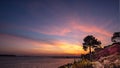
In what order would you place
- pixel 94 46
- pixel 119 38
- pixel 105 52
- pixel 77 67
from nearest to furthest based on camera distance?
pixel 77 67 < pixel 105 52 < pixel 119 38 < pixel 94 46

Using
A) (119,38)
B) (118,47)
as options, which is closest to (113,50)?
(118,47)

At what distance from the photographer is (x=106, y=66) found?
50.1 ft

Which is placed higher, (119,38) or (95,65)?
(119,38)

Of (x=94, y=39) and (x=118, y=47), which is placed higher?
(x=94, y=39)

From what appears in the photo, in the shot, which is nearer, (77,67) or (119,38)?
(77,67)

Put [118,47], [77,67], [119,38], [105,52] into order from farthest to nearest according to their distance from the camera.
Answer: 1. [119,38]
2. [105,52]
3. [118,47]
4. [77,67]

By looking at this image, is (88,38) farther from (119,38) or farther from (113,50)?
(113,50)

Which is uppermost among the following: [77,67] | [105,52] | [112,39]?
[112,39]

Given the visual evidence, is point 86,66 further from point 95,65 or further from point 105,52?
point 105,52

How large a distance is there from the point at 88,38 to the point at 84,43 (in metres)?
1.42

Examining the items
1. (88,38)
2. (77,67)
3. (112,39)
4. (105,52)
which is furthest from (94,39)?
(77,67)

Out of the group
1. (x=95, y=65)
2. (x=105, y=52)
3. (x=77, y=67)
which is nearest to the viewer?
(x=95, y=65)

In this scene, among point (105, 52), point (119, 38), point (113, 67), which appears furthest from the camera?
point (119, 38)

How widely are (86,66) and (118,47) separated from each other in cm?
947
